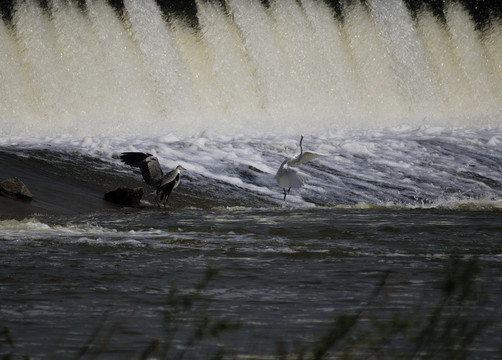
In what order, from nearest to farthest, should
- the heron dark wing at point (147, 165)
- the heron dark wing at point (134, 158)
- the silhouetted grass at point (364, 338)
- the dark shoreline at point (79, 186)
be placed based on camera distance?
the silhouetted grass at point (364, 338) → the dark shoreline at point (79, 186) → the heron dark wing at point (147, 165) → the heron dark wing at point (134, 158)

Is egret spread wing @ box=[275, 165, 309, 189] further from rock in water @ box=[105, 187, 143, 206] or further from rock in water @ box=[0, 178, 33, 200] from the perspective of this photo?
rock in water @ box=[0, 178, 33, 200]

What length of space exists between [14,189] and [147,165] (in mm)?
1731

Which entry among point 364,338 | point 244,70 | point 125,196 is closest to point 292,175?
point 125,196

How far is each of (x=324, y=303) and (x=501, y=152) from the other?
1307 cm

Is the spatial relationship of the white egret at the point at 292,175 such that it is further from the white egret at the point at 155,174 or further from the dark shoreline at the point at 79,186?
the dark shoreline at the point at 79,186

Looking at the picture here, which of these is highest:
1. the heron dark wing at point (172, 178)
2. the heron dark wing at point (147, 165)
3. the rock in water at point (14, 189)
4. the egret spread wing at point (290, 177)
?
the rock in water at point (14, 189)

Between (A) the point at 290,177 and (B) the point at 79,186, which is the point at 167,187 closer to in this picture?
(B) the point at 79,186

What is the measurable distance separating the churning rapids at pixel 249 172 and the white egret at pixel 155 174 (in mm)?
371

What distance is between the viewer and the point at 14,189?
10680mm

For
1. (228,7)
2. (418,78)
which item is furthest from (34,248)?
(418,78)

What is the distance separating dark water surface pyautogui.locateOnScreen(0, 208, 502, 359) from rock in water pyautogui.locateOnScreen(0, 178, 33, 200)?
0.85 metres

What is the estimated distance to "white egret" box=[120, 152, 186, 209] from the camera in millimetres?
11516

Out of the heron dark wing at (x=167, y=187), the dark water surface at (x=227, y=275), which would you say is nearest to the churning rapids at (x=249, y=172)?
the dark water surface at (x=227, y=275)

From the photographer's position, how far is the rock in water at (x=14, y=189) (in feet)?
35.1
